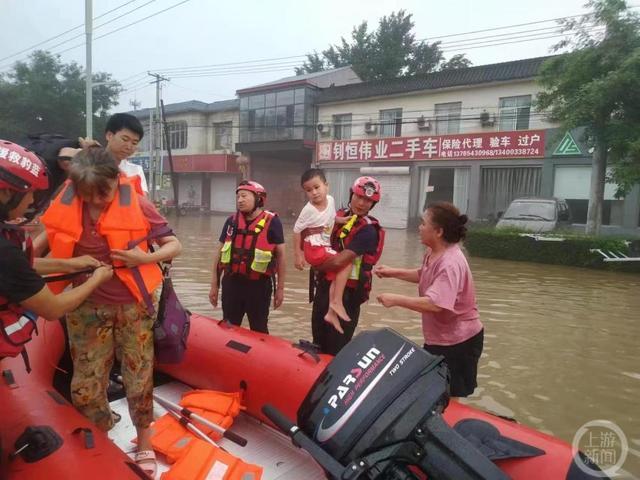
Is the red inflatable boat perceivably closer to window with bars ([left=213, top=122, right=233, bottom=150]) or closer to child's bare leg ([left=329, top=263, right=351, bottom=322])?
child's bare leg ([left=329, top=263, right=351, bottom=322])

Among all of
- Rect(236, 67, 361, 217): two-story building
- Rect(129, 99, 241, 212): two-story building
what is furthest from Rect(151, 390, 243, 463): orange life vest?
Rect(129, 99, 241, 212): two-story building

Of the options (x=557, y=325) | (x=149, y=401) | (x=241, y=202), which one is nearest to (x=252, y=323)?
(x=241, y=202)

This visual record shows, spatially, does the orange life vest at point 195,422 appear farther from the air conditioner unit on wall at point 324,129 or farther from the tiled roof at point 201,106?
the tiled roof at point 201,106

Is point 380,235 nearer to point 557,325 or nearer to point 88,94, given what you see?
point 557,325

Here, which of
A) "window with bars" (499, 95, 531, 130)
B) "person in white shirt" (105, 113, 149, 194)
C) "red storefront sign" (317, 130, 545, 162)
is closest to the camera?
"person in white shirt" (105, 113, 149, 194)

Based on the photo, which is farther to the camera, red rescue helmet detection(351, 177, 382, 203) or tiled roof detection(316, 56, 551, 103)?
tiled roof detection(316, 56, 551, 103)

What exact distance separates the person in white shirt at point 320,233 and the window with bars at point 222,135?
24191mm

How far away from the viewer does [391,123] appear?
1938cm

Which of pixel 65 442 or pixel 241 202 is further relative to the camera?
pixel 241 202

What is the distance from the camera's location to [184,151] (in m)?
28.3

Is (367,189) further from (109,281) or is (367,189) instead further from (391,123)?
(391,123)

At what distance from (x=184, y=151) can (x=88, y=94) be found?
58.5 feet

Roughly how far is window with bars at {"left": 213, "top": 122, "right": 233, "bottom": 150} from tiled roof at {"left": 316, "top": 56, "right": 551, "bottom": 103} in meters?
6.65

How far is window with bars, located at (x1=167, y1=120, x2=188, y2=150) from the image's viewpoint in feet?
92.6
